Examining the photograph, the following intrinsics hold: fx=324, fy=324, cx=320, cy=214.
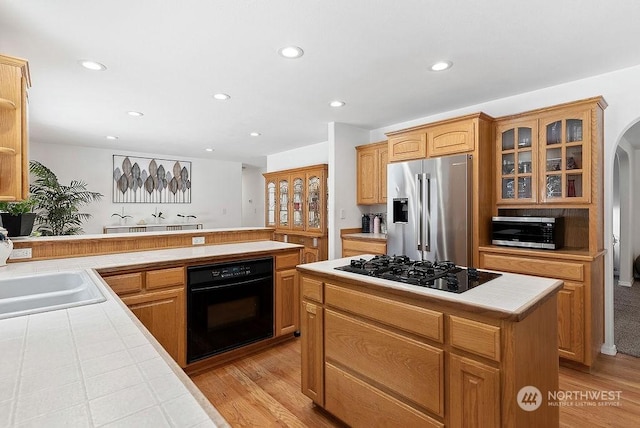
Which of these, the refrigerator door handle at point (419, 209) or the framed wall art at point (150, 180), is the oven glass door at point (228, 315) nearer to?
the refrigerator door handle at point (419, 209)

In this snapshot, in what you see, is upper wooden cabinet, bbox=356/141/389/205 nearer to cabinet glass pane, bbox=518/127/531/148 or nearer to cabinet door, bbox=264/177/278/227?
cabinet glass pane, bbox=518/127/531/148

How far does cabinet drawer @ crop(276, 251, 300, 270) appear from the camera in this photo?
9.77 ft

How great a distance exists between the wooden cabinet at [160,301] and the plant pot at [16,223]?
1.09 m

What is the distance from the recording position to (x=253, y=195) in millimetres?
8898

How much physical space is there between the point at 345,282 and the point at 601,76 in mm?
2968

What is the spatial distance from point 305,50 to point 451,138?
1.74m

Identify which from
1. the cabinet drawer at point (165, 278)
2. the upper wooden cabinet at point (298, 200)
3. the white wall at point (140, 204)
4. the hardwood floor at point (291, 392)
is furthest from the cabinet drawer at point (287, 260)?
the white wall at point (140, 204)

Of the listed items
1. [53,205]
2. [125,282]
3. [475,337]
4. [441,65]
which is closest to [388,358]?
[475,337]

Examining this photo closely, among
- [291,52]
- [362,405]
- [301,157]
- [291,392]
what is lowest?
[291,392]

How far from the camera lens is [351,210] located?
4.46 metres

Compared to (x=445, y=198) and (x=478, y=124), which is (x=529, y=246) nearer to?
(x=445, y=198)

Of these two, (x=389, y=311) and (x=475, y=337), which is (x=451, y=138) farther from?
(x=475, y=337)

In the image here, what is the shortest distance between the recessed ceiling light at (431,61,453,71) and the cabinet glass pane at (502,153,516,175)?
111 cm

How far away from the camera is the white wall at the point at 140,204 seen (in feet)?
18.4
